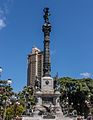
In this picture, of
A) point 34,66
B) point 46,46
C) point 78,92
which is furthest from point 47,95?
point 34,66

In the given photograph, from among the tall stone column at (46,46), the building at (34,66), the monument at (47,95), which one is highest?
the building at (34,66)

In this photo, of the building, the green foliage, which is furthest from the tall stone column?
the building

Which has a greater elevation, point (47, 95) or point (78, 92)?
point (78, 92)

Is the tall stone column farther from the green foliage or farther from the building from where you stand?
the building

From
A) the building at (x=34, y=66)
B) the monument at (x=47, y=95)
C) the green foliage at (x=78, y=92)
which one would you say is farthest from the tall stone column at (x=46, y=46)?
the building at (x=34, y=66)

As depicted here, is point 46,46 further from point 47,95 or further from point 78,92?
point 78,92

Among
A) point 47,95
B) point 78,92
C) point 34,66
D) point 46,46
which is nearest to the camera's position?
point 47,95

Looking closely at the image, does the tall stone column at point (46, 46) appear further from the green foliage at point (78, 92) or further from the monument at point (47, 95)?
the green foliage at point (78, 92)

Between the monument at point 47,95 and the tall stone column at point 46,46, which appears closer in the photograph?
the monument at point 47,95

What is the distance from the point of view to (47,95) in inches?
1774

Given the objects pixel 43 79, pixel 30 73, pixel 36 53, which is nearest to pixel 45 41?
pixel 43 79

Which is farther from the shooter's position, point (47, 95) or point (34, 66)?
point (34, 66)

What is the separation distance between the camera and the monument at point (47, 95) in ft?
137

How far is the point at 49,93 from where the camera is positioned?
1774 inches
